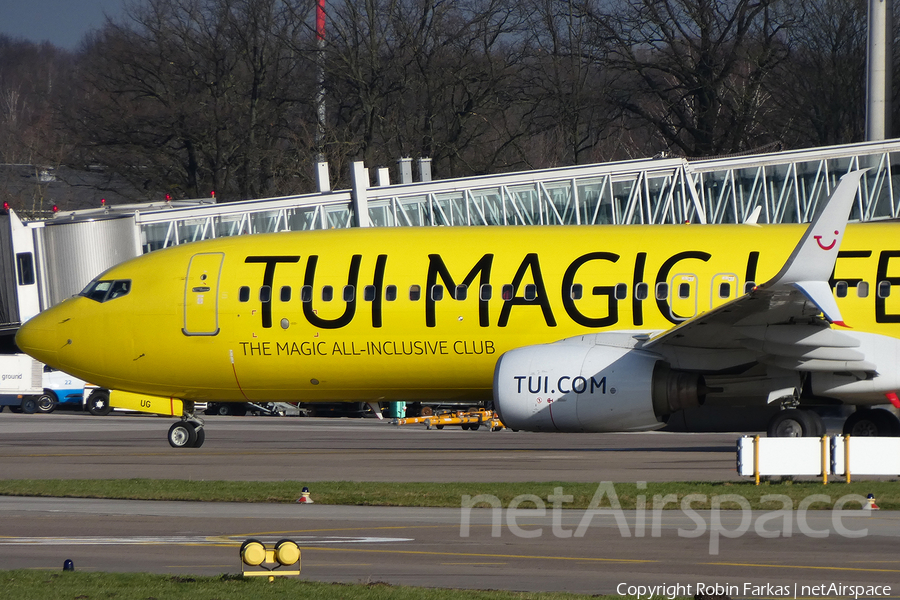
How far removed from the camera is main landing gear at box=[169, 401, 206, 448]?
74.0 feet

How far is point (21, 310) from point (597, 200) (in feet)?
69.8

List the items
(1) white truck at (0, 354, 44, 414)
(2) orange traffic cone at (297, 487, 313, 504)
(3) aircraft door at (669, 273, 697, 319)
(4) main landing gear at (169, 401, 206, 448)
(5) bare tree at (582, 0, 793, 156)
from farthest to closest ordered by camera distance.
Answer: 1. (5) bare tree at (582, 0, 793, 156)
2. (1) white truck at (0, 354, 44, 414)
3. (4) main landing gear at (169, 401, 206, 448)
4. (3) aircraft door at (669, 273, 697, 319)
5. (2) orange traffic cone at (297, 487, 313, 504)

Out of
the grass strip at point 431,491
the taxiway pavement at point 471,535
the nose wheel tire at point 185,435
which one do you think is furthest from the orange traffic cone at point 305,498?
the nose wheel tire at point 185,435

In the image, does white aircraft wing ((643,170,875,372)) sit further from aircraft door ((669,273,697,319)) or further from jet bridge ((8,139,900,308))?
jet bridge ((8,139,900,308))

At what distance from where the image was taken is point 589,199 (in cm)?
4122

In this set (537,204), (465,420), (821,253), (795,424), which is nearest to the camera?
(821,253)

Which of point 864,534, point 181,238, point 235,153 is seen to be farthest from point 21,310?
point 864,534

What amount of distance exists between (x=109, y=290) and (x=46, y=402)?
83.4 feet

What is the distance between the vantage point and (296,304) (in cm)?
2091

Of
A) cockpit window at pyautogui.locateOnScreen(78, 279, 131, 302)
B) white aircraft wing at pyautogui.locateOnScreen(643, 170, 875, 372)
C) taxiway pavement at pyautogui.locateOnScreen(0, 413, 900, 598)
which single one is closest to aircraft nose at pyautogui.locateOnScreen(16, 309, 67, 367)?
cockpit window at pyautogui.locateOnScreen(78, 279, 131, 302)

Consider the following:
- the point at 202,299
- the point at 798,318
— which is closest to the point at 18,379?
the point at 202,299

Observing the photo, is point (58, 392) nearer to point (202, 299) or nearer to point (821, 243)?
point (202, 299)

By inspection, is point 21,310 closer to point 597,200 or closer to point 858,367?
point 597,200

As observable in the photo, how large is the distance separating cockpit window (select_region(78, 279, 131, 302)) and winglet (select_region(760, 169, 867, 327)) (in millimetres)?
11852
